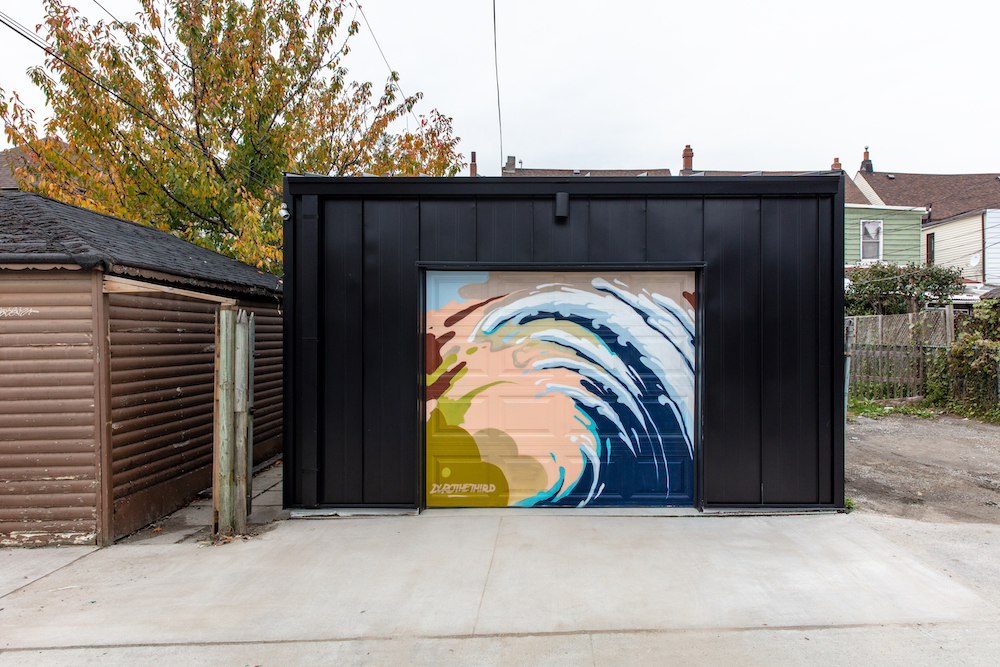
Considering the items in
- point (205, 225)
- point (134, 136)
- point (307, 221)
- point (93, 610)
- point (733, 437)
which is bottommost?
point (93, 610)

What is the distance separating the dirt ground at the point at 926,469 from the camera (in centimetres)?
516

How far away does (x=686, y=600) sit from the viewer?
3389 millimetres

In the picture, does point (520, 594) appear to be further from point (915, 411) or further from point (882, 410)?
point (915, 411)

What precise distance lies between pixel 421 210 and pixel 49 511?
3898 millimetres

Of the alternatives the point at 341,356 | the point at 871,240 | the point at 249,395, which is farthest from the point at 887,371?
the point at 249,395

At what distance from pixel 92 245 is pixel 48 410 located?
1352 millimetres

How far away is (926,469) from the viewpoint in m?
6.46

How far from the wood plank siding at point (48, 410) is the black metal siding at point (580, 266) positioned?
152cm

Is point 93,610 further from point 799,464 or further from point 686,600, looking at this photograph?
point 799,464

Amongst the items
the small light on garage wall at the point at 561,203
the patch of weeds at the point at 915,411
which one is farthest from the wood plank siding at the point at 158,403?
the patch of weeds at the point at 915,411

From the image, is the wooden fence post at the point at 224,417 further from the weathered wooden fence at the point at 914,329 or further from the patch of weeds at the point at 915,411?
the weathered wooden fence at the point at 914,329

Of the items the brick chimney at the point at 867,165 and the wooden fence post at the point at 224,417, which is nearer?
the wooden fence post at the point at 224,417

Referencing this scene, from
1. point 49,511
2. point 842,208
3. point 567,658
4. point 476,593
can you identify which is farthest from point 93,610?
point 842,208
